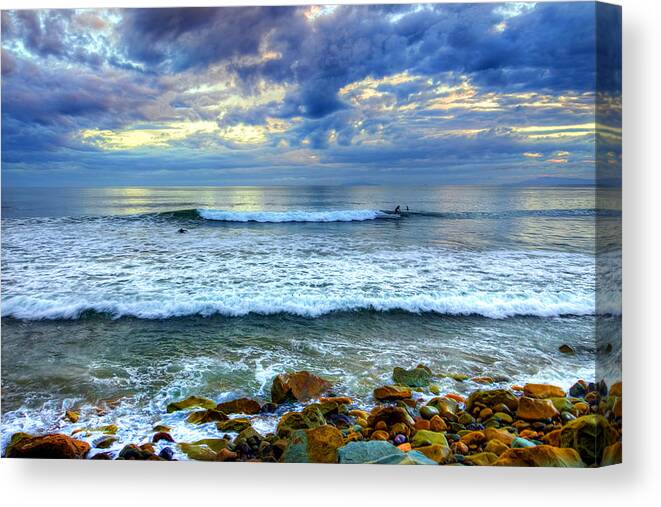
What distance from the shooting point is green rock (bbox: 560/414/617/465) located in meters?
2.80

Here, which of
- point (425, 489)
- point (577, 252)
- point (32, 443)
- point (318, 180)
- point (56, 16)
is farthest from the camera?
point (577, 252)

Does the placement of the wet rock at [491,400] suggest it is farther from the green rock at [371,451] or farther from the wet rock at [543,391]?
the green rock at [371,451]

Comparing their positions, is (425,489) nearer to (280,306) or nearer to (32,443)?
(280,306)

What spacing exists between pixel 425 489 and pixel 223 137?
3.58 m

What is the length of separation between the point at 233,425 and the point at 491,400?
1.90m

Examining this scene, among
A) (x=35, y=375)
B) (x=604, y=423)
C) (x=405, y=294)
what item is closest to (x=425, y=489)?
(x=604, y=423)

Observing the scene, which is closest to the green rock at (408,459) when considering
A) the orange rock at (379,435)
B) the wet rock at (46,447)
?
the orange rock at (379,435)

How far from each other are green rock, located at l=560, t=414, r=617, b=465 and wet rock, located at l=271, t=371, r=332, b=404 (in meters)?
1.71

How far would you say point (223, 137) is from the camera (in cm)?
418

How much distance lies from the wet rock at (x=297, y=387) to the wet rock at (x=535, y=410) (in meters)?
1.42

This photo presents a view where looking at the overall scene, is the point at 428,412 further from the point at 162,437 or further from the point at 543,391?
Answer: the point at 162,437

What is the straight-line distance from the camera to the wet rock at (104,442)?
296 cm

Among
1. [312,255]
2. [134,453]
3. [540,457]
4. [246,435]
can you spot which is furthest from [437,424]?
[312,255]

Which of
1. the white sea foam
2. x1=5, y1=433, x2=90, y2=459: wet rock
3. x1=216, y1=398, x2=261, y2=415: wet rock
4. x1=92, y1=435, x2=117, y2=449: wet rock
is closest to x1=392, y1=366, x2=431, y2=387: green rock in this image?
x1=216, y1=398, x2=261, y2=415: wet rock
